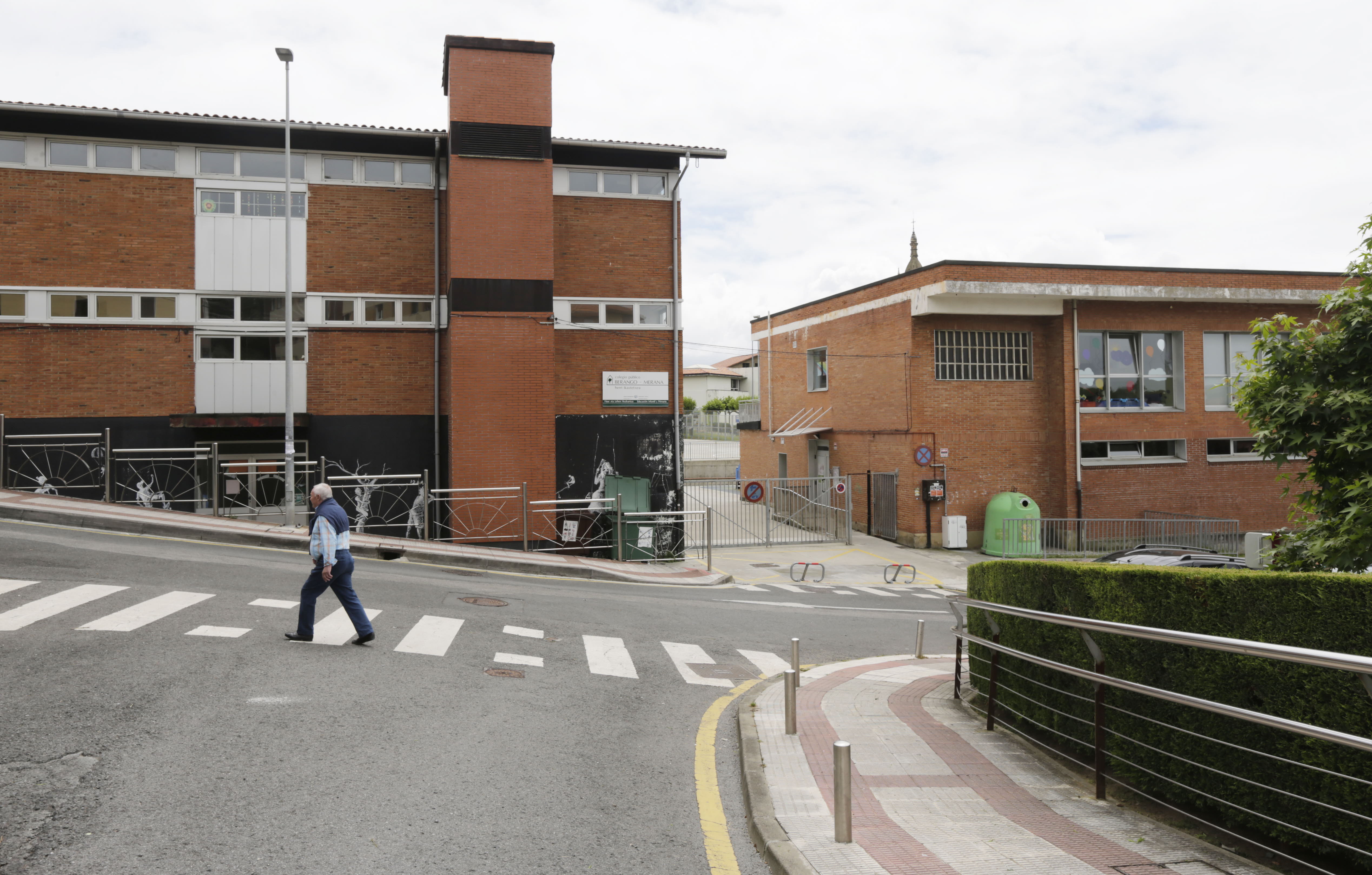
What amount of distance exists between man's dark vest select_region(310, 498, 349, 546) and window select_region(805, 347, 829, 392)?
2543 centimetres

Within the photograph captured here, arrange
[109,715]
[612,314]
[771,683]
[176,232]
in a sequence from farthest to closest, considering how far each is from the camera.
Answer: [612,314]
[176,232]
[771,683]
[109,715]

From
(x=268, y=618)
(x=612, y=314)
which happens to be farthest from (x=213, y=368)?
(x=268, y=618)

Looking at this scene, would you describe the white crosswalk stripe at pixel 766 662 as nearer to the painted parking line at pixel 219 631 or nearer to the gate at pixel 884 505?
the painted parking line at pixel 219 631

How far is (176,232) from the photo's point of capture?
21.6m

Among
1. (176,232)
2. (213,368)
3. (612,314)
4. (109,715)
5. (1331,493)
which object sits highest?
(176,232)

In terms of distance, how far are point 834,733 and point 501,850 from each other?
11.0 ft

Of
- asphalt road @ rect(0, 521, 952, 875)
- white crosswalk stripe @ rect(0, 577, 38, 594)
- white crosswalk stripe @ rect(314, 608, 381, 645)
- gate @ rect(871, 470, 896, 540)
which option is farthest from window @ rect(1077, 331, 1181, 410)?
white crosswalk stripe @ rect(0, 577, 38, 594)

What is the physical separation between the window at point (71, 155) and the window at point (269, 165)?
3.20 m

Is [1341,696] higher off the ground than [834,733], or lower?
higher

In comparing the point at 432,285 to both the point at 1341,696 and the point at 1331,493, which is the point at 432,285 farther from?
the point at 1341,696

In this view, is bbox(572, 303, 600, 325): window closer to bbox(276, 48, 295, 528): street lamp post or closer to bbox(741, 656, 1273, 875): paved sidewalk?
bbox(276, 48, 295, 528): street lamp post

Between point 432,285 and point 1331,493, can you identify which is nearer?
point 1331,493

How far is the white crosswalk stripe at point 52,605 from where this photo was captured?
9.03 meters

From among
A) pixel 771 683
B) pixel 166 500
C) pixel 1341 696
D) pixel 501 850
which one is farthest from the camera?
A: pixel 166 500
